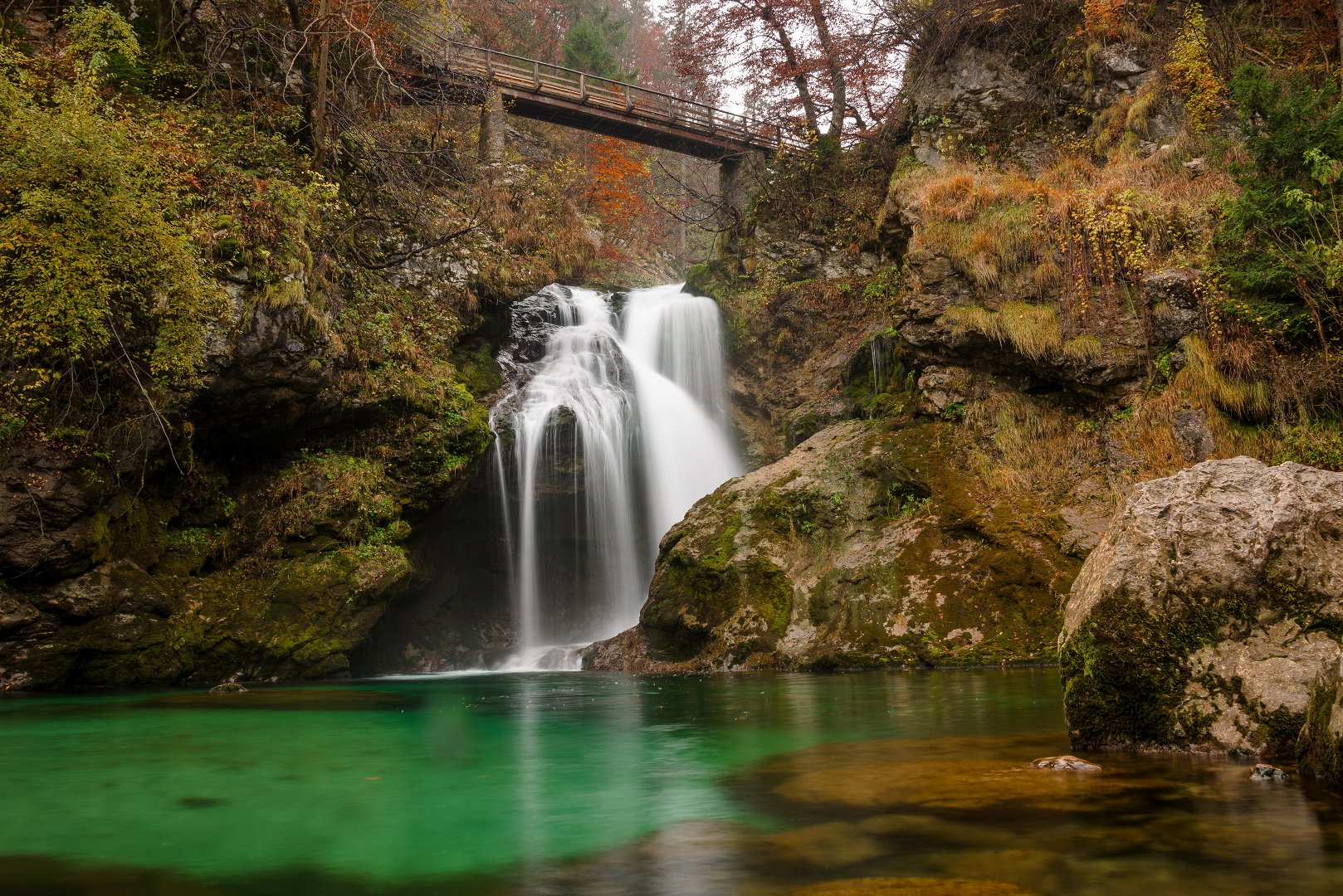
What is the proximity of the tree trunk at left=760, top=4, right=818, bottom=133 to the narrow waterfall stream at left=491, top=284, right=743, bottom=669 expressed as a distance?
23.9ft

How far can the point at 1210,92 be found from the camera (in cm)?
1253

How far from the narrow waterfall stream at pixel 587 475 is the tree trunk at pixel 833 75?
7.34 metres

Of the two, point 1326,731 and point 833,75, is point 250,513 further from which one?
point 833,75

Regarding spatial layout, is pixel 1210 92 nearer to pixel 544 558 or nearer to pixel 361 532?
pixel 544 558

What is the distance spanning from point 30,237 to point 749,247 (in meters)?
14.0

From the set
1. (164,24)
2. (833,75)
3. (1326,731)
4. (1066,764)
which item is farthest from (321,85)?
(1326,731)

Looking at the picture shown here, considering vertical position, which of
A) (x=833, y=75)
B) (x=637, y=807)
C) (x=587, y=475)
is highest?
(x=833, y=75)

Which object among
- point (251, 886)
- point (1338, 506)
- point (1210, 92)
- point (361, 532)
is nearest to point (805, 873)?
point (251, 886)

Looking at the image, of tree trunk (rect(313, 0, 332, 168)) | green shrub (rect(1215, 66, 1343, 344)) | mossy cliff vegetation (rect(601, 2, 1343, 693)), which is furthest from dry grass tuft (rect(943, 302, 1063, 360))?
tree trunk (rect(313, 0, 332, 168))

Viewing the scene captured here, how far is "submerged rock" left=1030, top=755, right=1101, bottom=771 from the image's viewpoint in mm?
4062

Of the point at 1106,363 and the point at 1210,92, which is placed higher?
the point at 1210,92

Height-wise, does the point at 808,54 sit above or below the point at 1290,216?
above

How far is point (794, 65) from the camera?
63.6 feet

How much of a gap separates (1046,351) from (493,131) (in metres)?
15.1
